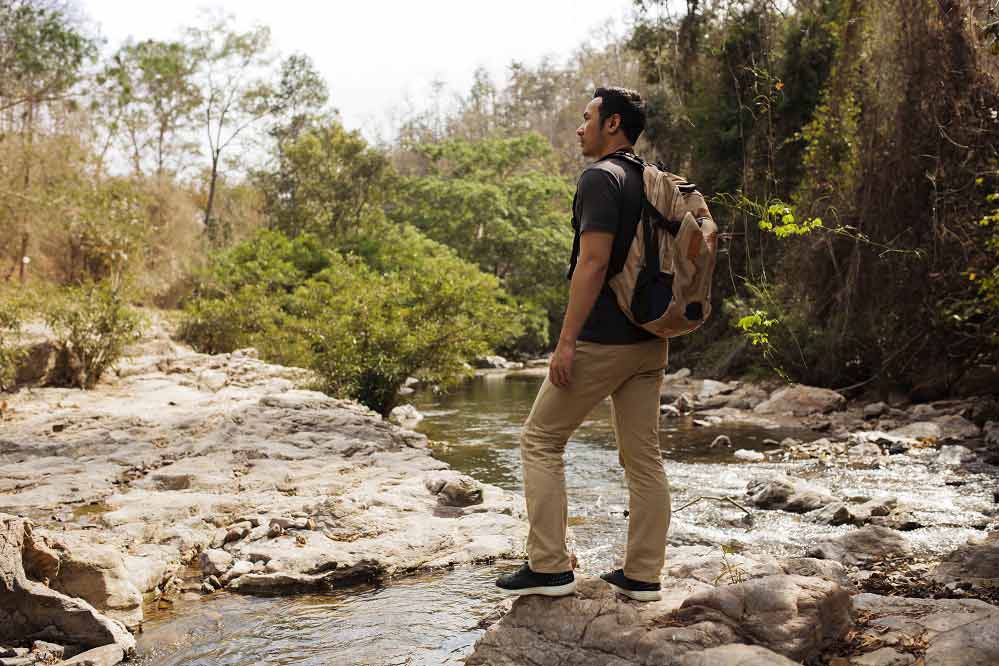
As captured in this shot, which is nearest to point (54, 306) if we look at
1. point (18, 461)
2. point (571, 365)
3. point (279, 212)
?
point (18, 461)

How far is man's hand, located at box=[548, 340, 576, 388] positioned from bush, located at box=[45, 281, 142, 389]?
10.7 metres

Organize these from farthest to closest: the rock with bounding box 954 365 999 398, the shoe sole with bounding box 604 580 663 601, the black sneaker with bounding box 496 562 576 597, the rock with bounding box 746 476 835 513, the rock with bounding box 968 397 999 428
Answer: the rock with bounding box 954 365 999 398, the rock with bounding box 968 397 999 428, the rock with bounding box 746 476 835 513, the shoe sole with bounding box 604 580 663 601, the black sneaker with bounding box 496 562 576 597

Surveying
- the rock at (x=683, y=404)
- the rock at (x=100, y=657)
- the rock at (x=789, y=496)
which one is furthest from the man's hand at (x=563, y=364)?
the rock at (x=683, y=404)

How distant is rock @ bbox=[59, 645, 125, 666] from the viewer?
12.1ft

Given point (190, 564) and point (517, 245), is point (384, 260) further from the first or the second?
point (190, 564)

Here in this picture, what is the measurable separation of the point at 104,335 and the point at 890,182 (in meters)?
11.9

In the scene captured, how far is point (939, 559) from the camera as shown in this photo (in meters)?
5.26

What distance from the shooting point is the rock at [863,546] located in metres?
5.48

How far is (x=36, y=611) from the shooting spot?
12.6ft

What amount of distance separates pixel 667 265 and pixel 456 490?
4192 millimetres

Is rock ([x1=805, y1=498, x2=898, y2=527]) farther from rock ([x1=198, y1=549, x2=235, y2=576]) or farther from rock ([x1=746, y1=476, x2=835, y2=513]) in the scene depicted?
rock ([x1=198, y1=549, x2=235, y2=576])

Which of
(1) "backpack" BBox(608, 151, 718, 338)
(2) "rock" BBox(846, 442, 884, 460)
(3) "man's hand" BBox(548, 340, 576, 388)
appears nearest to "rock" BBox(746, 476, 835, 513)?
(2) "rock" BBox(846, 442, 884, 460)

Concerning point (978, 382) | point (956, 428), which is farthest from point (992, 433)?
point (978, 382)

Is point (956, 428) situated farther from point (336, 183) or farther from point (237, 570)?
point (336, 183)
